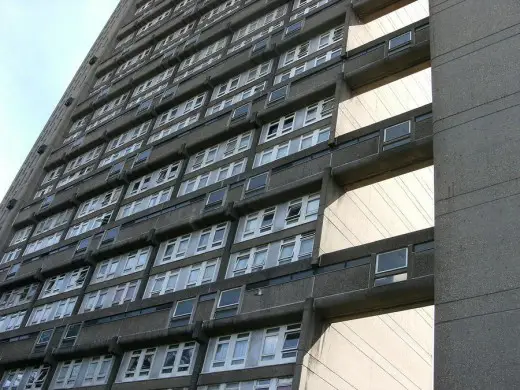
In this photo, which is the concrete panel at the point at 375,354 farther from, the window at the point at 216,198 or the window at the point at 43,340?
the window at the point at 43,340

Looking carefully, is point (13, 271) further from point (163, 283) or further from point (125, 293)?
point (163, 283)

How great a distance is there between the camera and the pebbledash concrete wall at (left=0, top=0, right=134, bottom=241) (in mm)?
49322

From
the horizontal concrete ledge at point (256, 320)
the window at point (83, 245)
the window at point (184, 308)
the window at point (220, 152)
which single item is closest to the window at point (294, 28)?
the window at point (220, 152)

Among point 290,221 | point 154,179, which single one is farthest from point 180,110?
point 290,221

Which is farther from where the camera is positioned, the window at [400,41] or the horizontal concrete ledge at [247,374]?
the window at [400,41]

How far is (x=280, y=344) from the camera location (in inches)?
875

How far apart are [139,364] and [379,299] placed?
1181cm

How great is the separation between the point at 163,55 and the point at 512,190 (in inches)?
1403

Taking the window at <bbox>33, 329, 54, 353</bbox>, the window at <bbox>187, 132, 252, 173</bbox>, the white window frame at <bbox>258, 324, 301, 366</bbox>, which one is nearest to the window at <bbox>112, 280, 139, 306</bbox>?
the window at <bbox>33, 329, 54, 353</bbox>

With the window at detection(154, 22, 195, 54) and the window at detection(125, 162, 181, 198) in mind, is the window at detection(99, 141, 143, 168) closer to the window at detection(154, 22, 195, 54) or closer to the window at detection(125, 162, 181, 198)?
the window at detection(125, 162, 181, 198)

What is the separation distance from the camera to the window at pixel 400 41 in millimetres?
28334

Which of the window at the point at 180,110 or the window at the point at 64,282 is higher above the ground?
the window at the point at 180,110

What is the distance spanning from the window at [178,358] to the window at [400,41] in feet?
54.7

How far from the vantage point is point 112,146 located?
44406 mm
